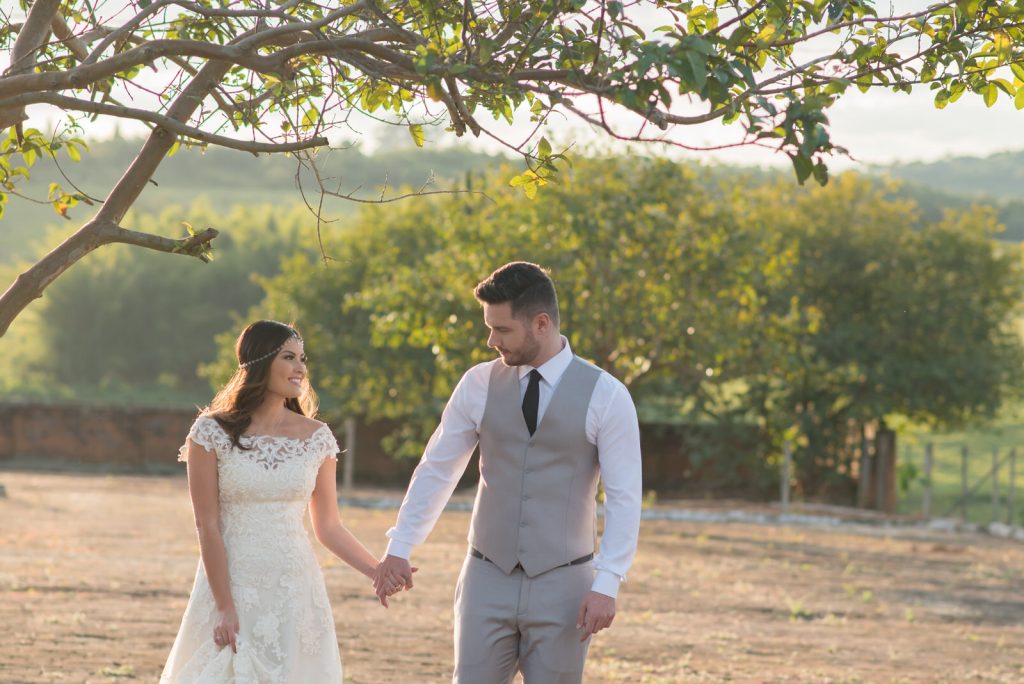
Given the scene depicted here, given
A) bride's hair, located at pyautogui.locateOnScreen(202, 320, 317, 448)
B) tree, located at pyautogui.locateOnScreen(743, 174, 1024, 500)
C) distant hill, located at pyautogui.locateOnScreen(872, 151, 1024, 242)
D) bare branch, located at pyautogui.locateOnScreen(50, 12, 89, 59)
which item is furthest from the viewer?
distant hill, located at pyautogui.locateOnScreen(872, 151, 1024, 242)

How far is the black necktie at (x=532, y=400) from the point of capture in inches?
200

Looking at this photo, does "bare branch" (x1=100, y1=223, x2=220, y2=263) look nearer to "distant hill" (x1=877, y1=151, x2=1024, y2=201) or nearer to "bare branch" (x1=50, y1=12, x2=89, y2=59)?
"bare branch" (x1=50, y1=12, x2=89, y2=59)

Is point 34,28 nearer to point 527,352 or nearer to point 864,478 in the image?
point 527,352

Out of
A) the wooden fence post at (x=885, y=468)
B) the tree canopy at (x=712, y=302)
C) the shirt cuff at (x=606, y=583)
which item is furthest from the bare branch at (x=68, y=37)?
the wooden fence post at (x=885, y=468)

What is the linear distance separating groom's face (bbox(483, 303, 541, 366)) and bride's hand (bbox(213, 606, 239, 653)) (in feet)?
4.61

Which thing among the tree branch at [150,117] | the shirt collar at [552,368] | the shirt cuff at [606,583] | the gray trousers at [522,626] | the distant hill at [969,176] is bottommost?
the gray trousers at [522,626]

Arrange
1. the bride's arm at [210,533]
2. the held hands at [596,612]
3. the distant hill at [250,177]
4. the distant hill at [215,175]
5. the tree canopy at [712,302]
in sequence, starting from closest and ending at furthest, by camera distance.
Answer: the held hands at [596,612]
the bride's arm at [210,533]
the tree canopy at [712,302]
the distant hill at [250,177]
the distant hill at [215,175]

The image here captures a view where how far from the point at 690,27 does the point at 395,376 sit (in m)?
31.3

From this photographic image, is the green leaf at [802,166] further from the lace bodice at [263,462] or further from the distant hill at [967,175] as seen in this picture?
the distant hill at [967,175]

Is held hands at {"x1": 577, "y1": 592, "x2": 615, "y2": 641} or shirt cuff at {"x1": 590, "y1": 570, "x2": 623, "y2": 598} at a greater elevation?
shirt cuff at {"x1": 590, "y1": 570, "x2": 623, "y2": 598}

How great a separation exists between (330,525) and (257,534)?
1.09ft

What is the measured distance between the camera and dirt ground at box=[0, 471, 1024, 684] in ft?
34.8

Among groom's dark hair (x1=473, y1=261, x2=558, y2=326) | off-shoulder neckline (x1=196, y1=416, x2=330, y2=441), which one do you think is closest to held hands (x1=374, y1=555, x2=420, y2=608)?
off-shoulder neckline (x1=196, y1=416, x2=330, y2=441)

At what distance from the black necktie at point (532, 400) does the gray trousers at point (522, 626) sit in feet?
1.61
